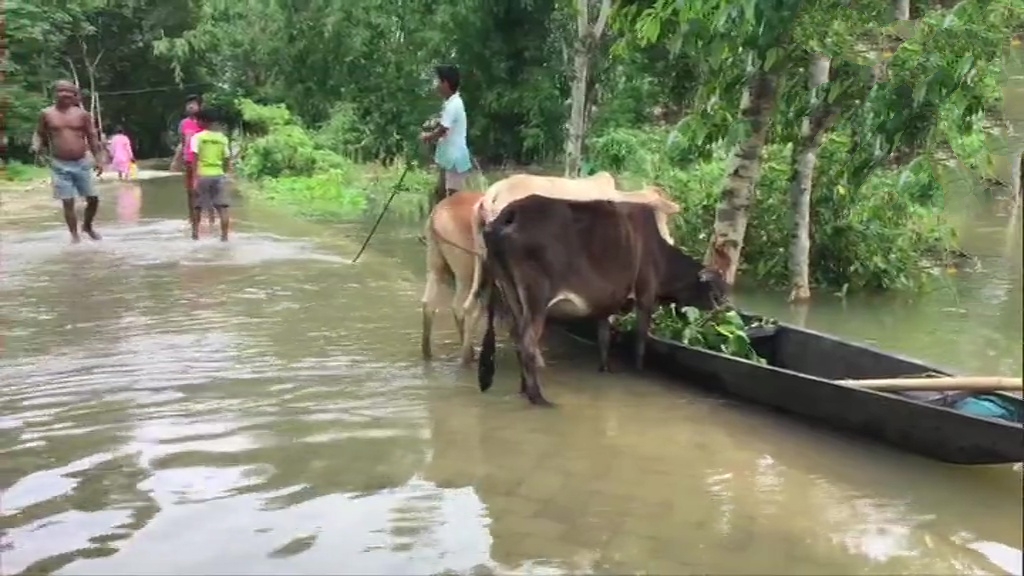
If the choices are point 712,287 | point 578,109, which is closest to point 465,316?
point 712,287

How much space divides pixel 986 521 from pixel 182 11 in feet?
116

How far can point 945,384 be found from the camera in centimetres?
563

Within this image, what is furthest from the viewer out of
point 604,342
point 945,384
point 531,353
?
point 604,342

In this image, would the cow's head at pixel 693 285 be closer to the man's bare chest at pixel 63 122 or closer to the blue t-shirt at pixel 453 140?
the blue t-shirt at pixel 453 140

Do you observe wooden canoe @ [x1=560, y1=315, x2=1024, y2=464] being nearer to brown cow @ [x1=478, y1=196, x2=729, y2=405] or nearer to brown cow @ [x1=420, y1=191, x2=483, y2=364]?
brown cow @ [x1=478, y1=196, x2=729, y2=405]

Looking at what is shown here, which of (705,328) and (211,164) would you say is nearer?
(705,328)

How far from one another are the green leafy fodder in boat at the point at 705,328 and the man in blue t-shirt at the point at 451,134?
7.42ft

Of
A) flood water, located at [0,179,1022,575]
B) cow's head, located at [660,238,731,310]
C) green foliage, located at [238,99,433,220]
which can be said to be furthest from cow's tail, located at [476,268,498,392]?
green foliage, located at [238,99,433,220]

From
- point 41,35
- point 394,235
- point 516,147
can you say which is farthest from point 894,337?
point 41,35

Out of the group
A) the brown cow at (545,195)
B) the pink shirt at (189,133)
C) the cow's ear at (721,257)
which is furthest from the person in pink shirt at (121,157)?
the brown cow at (545,195)

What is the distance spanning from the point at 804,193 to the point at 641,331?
3803mm

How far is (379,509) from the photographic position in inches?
204

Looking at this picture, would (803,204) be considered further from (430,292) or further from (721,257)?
(430,292)

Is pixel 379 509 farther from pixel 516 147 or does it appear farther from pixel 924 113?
pixel 516 147
